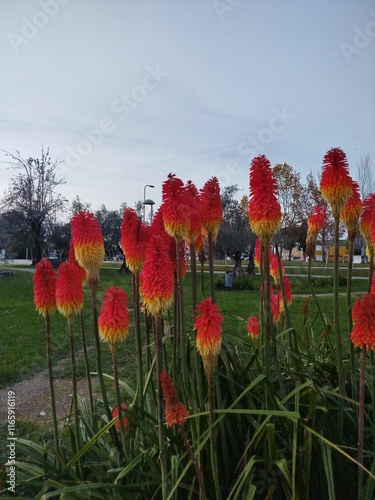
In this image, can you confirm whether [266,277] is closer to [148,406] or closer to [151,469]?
[151,469]

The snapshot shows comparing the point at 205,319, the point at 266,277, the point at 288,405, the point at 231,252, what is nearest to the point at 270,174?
the point at 266,277

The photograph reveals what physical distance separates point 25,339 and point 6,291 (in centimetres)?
1037

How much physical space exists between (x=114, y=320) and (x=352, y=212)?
4.12 ft

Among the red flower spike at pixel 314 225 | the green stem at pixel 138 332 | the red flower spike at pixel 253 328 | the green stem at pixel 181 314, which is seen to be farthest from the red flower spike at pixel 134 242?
the red flower spike at pixel 253 328

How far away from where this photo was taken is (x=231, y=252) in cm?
2555

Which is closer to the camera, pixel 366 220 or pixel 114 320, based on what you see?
pixel 114 320

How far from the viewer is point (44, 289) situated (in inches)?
80.6

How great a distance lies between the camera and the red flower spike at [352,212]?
2.09 meters

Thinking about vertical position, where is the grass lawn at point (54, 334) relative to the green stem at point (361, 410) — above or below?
below

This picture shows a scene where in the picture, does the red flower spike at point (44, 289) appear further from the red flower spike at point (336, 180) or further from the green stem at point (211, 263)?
the red flower spike at point (336, 180)

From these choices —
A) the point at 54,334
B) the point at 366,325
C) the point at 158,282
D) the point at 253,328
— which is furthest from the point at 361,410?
the point at 54,334

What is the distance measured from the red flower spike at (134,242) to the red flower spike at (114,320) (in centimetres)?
17

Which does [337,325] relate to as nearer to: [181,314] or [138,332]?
[181,314]

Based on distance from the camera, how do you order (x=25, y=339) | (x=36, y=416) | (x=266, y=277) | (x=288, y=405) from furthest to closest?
(x=25, y=339) < (x=36, y=416) < (x=288, y=405) < (x=266, y=277)
